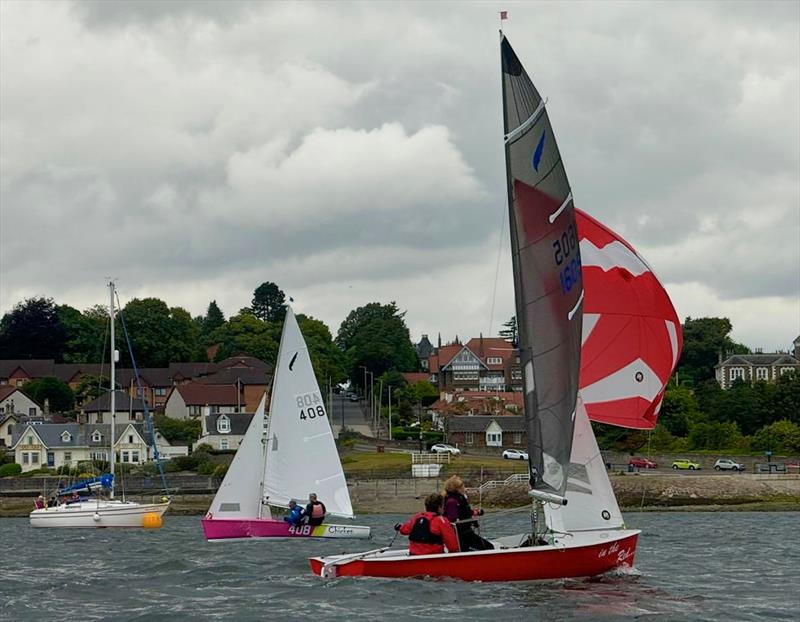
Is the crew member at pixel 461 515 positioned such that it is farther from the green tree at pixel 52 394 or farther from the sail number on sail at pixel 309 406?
the green tree at pixel 52 394

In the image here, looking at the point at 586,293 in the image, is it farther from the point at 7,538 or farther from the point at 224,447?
the point at 224,447

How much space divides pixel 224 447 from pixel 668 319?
74457mm

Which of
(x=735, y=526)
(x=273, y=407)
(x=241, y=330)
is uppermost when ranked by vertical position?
(x=241, y=330)

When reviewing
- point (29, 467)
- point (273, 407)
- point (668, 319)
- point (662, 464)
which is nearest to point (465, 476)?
point (662, 464)

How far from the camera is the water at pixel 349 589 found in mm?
17781

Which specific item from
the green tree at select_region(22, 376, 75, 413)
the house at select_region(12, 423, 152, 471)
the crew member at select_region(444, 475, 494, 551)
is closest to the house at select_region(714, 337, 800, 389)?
the house at select_region(12, 423, 152, 471)

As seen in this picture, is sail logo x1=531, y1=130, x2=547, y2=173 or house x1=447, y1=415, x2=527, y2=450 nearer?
sail logo x1=531, y1=130, x2=547, y2=173

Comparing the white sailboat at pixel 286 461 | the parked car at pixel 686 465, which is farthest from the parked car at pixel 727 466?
the white sailboat at pixel 286 461

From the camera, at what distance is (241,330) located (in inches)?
5458

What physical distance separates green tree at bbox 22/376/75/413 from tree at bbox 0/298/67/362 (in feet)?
60.7

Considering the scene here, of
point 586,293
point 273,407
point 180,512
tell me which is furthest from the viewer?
point 180,512

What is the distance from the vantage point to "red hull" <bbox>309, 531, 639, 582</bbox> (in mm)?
18875

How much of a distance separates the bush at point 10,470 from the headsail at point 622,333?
63.7 metres

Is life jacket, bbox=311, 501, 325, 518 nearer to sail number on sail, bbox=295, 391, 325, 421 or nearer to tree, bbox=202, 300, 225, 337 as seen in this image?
sail number on sail, bbox=295, 391, 325, 421
